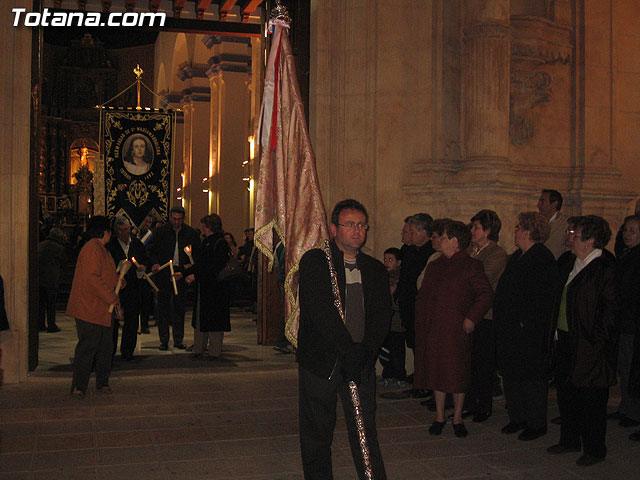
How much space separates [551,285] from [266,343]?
18.4ft

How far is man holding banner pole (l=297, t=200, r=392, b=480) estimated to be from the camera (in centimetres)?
430

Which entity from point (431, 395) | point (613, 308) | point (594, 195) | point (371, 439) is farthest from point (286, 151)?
point (594, 195)

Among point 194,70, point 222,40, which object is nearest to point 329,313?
point 222,40

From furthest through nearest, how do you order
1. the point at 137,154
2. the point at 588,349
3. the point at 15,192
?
the point at 137,154 → the point at 15,192 → the point at 588,349

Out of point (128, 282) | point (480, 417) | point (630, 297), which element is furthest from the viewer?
point (128, 282)

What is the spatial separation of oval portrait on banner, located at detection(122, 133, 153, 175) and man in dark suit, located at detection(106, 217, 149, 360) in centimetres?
603

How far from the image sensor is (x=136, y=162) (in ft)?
52.4

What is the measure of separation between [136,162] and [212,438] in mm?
10689

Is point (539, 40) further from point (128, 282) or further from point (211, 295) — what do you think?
point (128, 282)

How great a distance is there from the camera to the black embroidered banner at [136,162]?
15750 mm

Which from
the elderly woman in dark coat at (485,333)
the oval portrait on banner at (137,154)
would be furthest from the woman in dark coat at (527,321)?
the oval portrait on banner at (137,154)

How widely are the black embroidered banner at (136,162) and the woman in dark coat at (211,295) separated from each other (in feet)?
18.9

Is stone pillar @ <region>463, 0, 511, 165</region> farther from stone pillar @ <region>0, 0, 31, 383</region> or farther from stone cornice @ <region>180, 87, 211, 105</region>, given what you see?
stone cornice @ <region>180, 87, 211, 105</region>

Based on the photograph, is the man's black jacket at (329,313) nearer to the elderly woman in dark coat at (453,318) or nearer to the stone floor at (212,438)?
the stone floor at (212,438)
